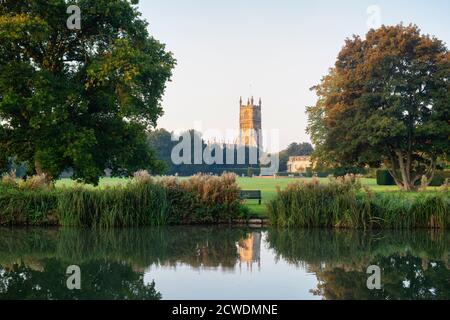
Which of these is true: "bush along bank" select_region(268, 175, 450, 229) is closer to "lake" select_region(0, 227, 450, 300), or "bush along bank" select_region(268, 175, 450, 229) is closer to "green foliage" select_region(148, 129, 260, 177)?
"lake" select_region(0, 227, 450, 300)

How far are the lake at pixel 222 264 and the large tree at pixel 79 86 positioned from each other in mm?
4108

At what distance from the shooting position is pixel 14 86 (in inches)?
608

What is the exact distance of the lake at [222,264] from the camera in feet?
20.0

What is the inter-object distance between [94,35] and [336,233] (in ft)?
33.7

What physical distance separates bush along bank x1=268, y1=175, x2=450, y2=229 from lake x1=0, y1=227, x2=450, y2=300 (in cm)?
77

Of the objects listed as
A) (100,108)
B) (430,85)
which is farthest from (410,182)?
(100,108)

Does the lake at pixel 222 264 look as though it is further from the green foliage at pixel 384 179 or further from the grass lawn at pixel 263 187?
the green foliage at pixel 384 179

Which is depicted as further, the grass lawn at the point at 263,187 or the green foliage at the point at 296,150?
the green foliage at the point at 296,150

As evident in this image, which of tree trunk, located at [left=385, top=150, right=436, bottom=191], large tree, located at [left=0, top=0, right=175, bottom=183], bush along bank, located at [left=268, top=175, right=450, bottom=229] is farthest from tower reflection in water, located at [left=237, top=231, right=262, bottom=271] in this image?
tree trunk, located at [left=385, top=150, right=436, bottom=191]

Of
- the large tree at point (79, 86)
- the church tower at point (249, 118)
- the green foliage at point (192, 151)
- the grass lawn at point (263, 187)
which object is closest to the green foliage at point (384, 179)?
the grass lawn at point (263, 187)

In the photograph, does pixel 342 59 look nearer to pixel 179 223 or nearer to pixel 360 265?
pixel 179 223

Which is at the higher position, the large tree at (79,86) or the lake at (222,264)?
the large tree at (79,86)

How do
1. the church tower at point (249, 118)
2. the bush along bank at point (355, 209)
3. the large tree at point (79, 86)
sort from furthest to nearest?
1. the church tower at point (249, 118)
2. the large tree at point (79, 86)
3. the bush along bank at point (355, 209)

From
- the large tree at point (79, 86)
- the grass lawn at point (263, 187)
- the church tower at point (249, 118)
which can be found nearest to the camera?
the grass lawn at point (263, 187)
